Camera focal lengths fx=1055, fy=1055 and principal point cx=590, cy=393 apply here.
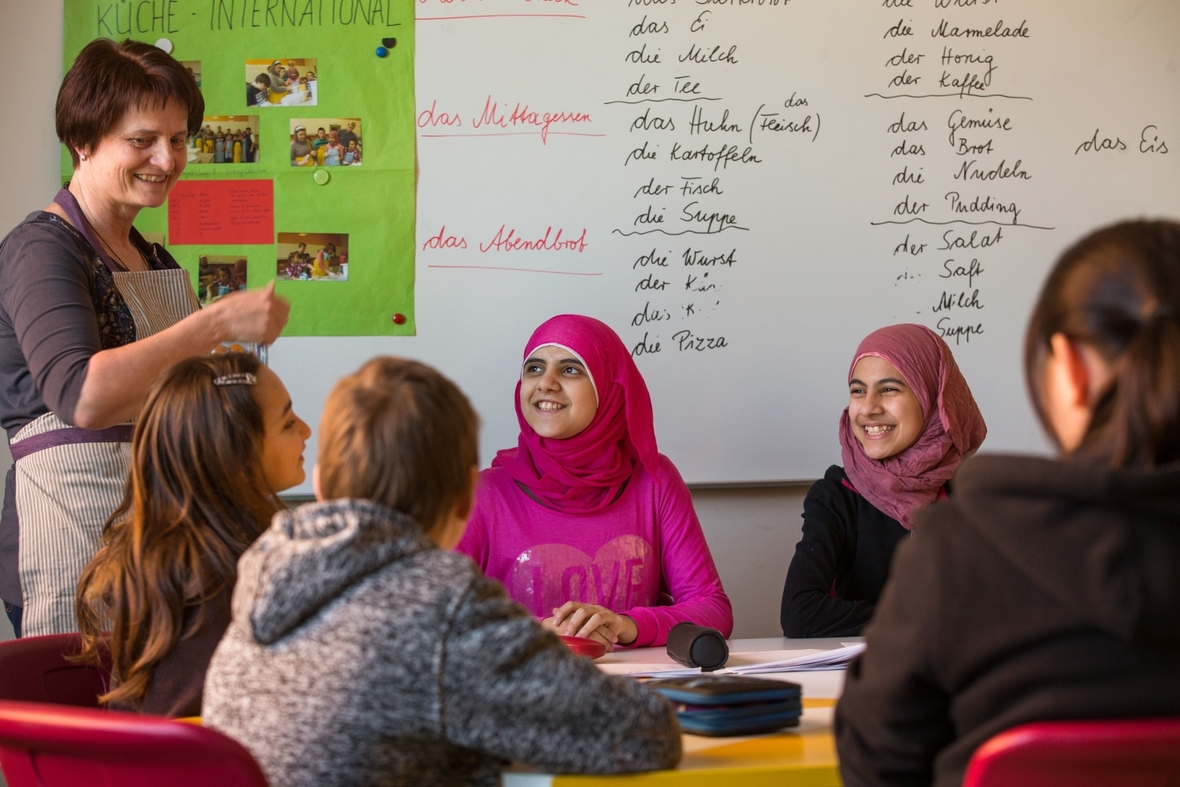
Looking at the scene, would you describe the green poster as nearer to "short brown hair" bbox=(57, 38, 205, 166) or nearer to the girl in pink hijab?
"short brown hair" bbox=(57, 38, 205, 166)

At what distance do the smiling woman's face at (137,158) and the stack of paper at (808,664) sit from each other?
1293 mm

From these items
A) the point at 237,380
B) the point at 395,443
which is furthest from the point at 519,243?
the point at 395,443

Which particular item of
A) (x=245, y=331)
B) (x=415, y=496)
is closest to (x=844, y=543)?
(x=245, y=331)

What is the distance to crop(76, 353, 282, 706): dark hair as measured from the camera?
132 cm

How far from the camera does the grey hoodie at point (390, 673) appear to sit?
36.8 inches

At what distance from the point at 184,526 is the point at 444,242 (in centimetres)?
137

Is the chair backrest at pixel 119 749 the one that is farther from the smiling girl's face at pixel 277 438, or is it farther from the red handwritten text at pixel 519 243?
the red handwritten text at pixel 519 243

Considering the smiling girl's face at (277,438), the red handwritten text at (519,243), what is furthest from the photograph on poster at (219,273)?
the smiling girl's face at (277,438)

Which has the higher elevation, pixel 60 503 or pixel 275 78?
pixel 275 78

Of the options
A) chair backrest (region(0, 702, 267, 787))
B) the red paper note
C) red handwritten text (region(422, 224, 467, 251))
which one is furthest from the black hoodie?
the red paper note

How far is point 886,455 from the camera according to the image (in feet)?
7.82

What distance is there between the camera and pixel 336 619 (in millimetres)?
947

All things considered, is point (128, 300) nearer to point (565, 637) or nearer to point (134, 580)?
point (134, 580)

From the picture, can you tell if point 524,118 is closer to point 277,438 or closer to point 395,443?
point 277,438
